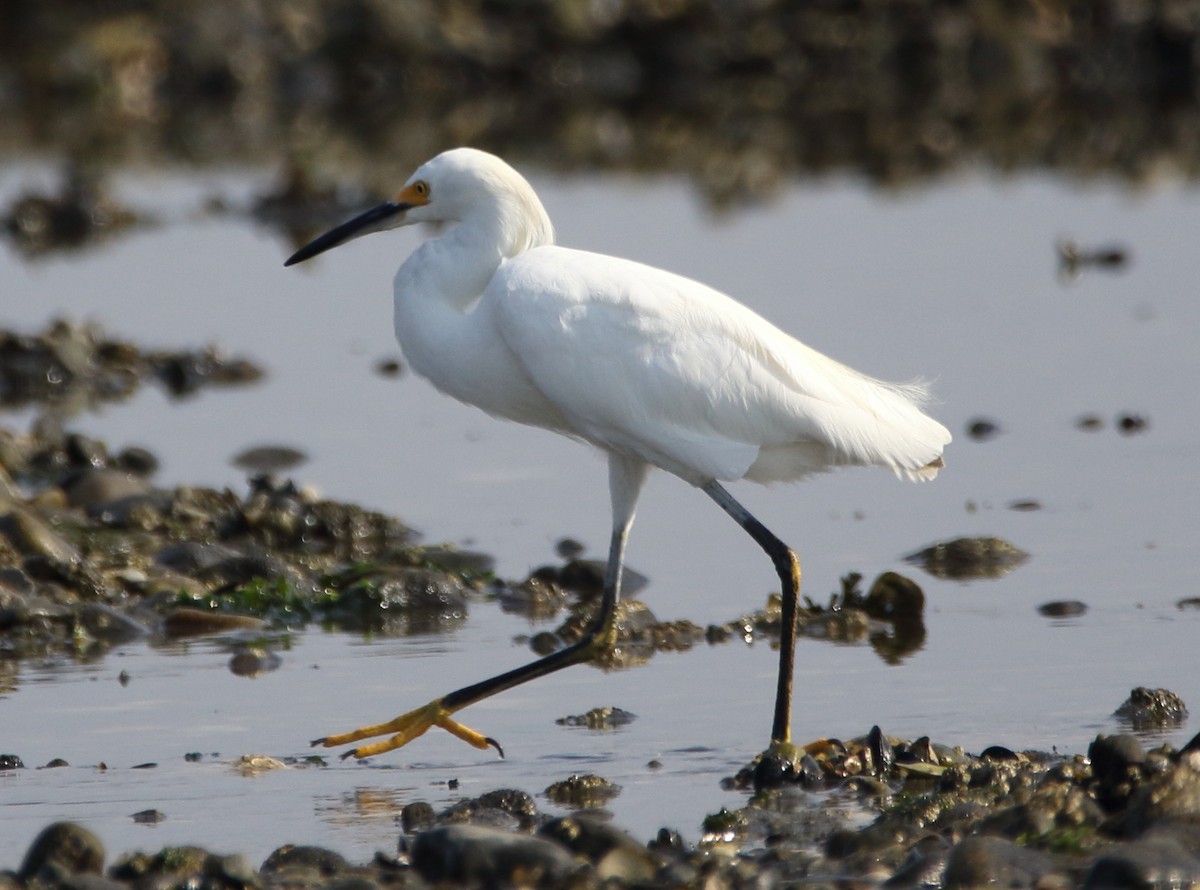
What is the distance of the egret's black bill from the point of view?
7211 mm

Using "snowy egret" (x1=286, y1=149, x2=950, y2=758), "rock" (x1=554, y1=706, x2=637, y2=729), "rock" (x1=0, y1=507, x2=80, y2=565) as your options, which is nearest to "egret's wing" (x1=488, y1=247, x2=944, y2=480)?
"snowy egret" (x1=286, y1=149, x2=950, y2=758)

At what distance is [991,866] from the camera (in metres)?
4.73

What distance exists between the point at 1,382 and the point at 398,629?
257 inches

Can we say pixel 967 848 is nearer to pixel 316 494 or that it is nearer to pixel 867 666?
pixel 867 666

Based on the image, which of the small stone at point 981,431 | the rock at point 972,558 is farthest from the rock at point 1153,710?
the small stone at point 981,431

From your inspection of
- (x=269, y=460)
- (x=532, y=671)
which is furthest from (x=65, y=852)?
(x=269, y=460)

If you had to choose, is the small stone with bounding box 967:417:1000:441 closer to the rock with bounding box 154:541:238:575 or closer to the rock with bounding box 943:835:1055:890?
the rock with bounding box 154:541:238:575

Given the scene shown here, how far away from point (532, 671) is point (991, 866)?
8.52 feet

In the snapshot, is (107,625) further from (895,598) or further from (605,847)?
(605,847)

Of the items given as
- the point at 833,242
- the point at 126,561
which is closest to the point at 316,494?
the point at 126,561

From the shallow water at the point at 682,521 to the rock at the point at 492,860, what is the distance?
669 millimetres

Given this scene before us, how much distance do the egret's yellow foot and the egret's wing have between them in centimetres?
108

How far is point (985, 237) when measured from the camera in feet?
63.2

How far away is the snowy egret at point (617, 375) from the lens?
662 centimetres
